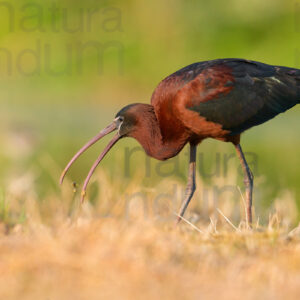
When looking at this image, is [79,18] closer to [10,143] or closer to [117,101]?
[117,101]

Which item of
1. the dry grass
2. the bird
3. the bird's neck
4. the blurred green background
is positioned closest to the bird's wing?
the bird

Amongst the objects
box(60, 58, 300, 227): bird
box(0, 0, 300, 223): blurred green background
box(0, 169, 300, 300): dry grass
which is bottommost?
Answer: box(0, 0, 300, 223): blurred green background

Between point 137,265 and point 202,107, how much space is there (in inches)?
96.3

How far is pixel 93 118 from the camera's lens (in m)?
14.8

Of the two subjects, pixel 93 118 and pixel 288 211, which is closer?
pixel 288 211

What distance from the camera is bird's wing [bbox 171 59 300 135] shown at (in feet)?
19.7

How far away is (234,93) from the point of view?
20.3 ft

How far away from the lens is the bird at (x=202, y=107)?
6023 mm

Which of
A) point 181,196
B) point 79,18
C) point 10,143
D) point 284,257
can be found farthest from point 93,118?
point 284,257

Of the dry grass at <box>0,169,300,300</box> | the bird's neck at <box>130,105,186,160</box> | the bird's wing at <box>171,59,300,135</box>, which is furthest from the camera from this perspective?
the bird's neck at <box>130,105,186,160</box>

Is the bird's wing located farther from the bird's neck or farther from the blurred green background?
the blurred green background

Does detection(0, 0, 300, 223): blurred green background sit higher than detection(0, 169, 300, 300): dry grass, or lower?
lower

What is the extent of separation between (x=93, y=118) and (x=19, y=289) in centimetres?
1123

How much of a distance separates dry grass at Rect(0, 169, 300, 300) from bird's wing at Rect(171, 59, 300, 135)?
1.57 meters
